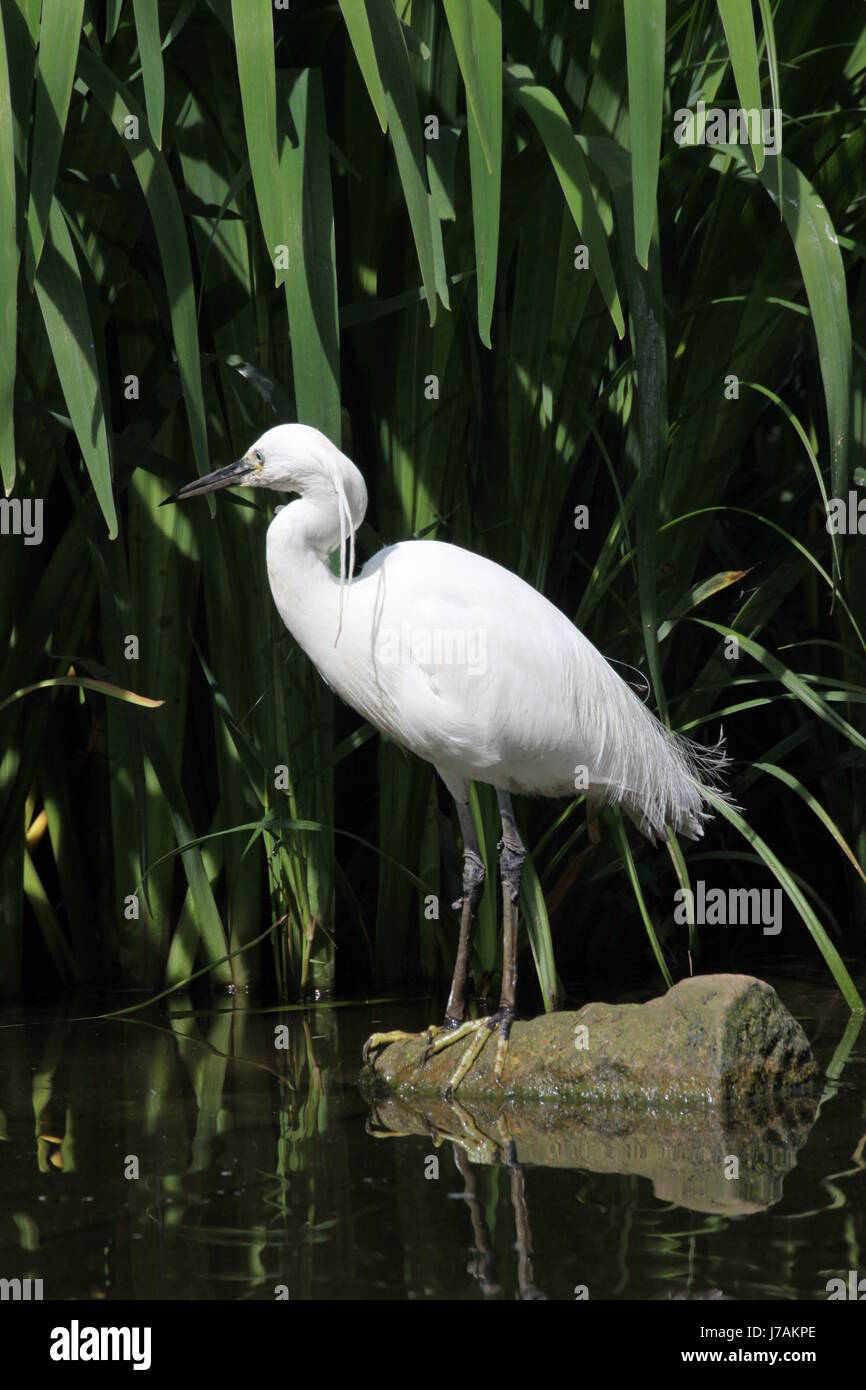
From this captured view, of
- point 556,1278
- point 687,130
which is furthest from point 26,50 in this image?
point 556,1278

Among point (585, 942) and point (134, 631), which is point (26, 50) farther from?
point (585, 942)

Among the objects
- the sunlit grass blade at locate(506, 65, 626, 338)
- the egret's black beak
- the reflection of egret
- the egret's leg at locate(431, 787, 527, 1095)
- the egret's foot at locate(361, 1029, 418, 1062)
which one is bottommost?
the egret's foot at locate(361, 1029, 418, 1062)

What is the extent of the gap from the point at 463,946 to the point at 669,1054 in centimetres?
51

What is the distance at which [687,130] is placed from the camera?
2.88m

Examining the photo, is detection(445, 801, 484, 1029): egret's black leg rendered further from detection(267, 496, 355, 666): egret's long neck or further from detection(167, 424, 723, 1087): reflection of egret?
detection(267, 496, 355, 666): egret's long neck

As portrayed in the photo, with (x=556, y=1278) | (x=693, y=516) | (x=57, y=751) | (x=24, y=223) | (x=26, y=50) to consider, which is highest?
(x=26, y=50)

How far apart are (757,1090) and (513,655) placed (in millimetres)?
897

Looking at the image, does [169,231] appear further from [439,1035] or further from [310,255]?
[439,1035]

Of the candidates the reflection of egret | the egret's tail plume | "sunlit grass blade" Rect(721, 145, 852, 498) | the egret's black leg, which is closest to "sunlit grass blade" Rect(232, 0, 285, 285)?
the reflection of egret

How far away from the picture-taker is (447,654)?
9.25ft

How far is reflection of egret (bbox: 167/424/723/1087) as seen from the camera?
2.76 metres

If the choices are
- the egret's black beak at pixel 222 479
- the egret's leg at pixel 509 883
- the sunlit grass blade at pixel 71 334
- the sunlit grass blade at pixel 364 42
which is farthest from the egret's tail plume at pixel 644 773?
the sunlit grass blade at pixel 364 42

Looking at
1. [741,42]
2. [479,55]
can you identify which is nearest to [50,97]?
[479,55]

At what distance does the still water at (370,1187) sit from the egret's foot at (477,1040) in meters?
0.09
